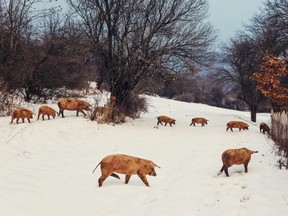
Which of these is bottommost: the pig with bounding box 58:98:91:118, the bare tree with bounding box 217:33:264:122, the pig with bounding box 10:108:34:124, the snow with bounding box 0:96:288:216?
the snow with bounding box 0:96:288:216

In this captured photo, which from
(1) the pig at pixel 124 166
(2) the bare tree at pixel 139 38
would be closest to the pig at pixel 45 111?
(2) the bare tree at pixel 139 38

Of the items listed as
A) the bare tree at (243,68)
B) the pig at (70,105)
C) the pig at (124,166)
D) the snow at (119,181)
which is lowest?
the snow at (119,181)

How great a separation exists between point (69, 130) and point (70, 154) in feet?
9.88

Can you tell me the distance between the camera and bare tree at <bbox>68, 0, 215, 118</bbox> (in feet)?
58.7

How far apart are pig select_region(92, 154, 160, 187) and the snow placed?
243mm

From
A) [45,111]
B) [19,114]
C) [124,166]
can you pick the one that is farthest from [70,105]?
[124,166]

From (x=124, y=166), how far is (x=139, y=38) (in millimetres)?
11593

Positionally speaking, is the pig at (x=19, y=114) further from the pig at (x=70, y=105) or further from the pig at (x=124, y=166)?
the pig at (x=124, y=166)

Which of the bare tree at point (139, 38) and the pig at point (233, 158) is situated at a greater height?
the bare tree at point (139, 38)

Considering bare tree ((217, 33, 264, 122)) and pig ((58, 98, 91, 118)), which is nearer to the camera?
pig ((58, 98, 91, 118))

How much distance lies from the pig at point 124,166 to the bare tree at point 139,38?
33.6 ft

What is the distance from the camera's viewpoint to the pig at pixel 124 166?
7320 mm

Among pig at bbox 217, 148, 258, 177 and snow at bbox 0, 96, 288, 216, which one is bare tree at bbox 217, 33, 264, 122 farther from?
pig at bbox 217, 148, 258, 177

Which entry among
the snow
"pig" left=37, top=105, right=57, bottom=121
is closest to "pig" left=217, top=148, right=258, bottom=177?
the snow
